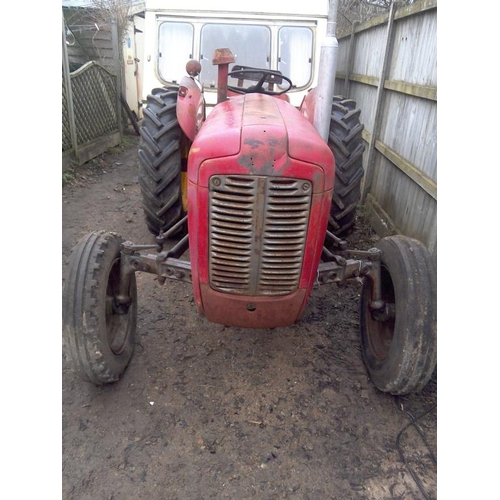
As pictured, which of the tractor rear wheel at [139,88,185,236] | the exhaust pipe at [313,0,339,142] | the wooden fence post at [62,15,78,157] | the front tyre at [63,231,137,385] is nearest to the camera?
the exhaust pipe at [313,0,339,142]

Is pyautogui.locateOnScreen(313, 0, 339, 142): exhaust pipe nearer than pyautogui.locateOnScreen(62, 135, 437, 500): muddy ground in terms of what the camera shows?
No

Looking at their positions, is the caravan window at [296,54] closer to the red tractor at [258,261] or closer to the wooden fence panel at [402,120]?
the wooden fence panel at [402,120]

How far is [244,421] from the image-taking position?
238 cm

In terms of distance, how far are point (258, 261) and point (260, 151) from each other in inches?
19.9

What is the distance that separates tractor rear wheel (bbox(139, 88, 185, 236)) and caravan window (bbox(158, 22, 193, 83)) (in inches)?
41.1

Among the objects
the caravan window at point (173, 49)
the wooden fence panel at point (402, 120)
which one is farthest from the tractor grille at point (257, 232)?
the caravan window at point (173, 49)

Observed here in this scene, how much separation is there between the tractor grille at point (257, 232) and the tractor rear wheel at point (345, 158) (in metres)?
1.34

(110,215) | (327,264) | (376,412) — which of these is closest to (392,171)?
(327,264)

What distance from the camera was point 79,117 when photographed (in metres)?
6.68

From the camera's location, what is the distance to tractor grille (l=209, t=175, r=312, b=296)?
1939 mm

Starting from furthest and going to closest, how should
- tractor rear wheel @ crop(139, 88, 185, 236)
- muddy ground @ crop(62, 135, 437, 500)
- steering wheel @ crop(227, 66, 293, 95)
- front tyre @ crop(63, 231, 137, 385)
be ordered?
tractor rear wheel @ crop(139, 88, 185, 236) → steering wheel @ crop(227, 66, 293, 95) → front tyre @ crop(63, 231, 137, 385) → muddy ground @ crop(62, 135, 437, 500)

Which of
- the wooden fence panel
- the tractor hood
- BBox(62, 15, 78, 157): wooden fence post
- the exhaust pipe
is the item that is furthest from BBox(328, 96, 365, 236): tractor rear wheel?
BBox(62, 15, 78, 157): wooden fence post

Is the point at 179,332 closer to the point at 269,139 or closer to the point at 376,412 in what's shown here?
the point at 376,412

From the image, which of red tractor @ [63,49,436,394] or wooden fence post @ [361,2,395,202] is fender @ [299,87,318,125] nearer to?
red tractor @ [63,49,436,394]
